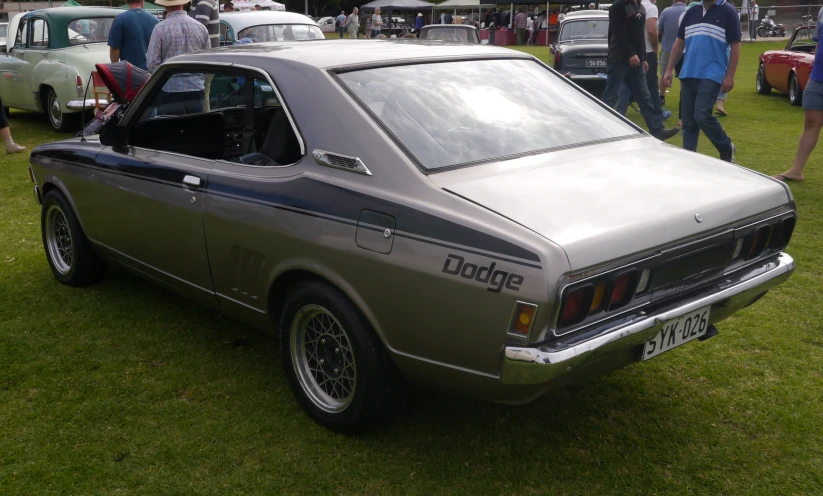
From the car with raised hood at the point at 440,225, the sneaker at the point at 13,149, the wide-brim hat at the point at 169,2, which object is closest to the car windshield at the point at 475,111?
the car with raised hood at the point at 440,225

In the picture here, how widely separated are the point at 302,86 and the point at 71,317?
2.36 meters

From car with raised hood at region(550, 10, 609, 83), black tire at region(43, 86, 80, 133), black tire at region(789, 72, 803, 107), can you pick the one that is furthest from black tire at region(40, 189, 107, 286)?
black tire at region(789, 72, 803, 107)

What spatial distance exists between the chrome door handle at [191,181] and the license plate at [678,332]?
216 cm

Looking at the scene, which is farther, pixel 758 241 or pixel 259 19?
pixel 259 19

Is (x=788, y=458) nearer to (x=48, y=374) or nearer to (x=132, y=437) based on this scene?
(x=132, y=437)

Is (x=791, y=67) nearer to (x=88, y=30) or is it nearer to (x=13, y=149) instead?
(x=88, y=30)

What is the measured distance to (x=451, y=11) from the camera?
54.2 metres

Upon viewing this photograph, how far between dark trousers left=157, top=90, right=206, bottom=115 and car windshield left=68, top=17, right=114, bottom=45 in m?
7.08

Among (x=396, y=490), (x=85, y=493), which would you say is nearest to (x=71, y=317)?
(x=85, y=493)

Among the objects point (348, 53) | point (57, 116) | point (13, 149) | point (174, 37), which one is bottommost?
point (13, 149)

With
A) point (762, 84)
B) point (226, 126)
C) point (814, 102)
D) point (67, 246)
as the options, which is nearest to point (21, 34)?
point (67, 246)

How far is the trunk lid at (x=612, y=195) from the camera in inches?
105

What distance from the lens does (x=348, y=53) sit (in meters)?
3.67

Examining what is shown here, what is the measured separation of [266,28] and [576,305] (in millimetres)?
9912
